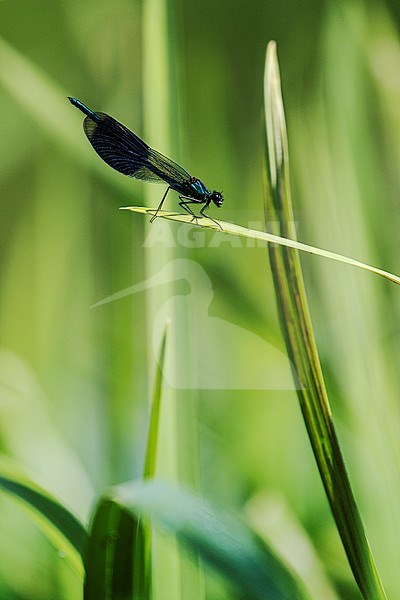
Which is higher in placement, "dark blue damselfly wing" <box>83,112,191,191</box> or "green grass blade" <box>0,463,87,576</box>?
"dark blue damselfly wing" <box>83,112,191,191</box>

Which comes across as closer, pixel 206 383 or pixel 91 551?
pixel 91 551

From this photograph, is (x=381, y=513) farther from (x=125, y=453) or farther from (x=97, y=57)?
(x=97, y=57)

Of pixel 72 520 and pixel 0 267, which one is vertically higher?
pixel 0 267

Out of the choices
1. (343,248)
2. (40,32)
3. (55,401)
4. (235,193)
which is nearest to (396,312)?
(343,248)

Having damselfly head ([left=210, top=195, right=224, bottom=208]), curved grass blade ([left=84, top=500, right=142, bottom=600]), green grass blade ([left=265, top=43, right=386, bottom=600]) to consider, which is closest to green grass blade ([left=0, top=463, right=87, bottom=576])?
curved grass blade ([left=84, top=500, right=142, bottom=600])

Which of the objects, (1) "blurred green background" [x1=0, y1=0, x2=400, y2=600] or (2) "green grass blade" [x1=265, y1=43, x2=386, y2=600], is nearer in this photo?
(2) "green grass blade" [x1=265, y1=43, x2=386, y2=600]

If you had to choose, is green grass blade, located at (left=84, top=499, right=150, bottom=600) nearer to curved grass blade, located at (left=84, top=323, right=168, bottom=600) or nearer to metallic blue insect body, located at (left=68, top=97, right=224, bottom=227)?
curved grass blade, located at (left=84, top=323, right=168, bottom=600)

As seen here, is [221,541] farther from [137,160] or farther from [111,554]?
[137,160]
